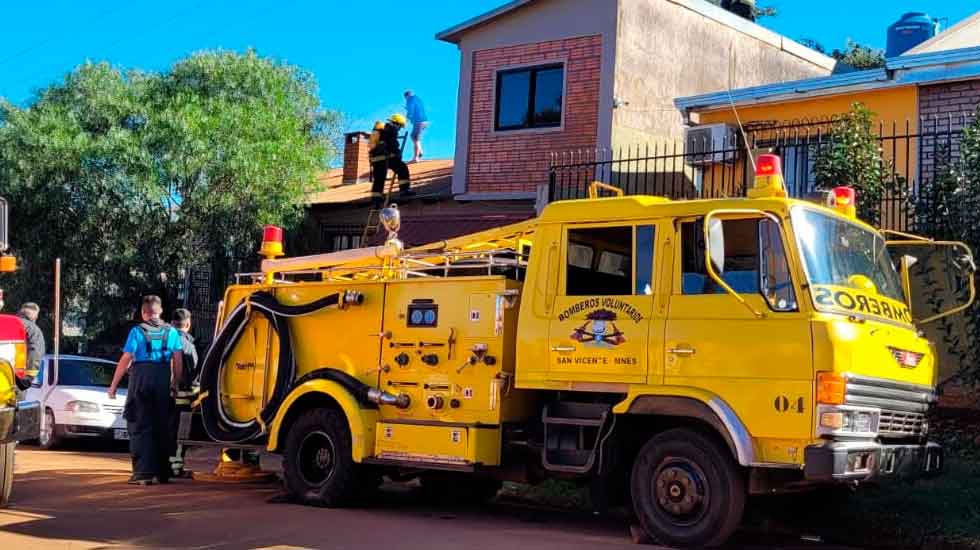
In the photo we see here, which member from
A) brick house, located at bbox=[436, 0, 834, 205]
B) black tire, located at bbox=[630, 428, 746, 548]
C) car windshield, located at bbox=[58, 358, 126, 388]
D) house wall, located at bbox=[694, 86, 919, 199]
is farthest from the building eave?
black tire, located at bbox=[630, 428, 746, 548]

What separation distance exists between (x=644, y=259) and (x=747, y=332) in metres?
1.07

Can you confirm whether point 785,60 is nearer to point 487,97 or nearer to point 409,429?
point 487,97

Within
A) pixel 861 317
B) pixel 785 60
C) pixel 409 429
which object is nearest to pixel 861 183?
pixel 861 317

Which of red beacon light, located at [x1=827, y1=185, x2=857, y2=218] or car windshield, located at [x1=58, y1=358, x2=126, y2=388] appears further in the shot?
car windshield, located at [x1=58, y1=358, x2=126, y2=388]

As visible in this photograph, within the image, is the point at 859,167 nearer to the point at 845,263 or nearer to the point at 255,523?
the point at 845,263

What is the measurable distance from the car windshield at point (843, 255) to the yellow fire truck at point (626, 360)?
2 cm

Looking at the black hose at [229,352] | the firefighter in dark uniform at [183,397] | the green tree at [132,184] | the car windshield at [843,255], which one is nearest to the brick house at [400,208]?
the green tree at [132,184]

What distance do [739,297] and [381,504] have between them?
14.4 feet

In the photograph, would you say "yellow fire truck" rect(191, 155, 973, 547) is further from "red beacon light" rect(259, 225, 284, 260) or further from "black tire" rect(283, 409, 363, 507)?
"red beacon light" rect(259, 225, 284, 260)

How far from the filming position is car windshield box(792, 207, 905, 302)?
7897 millimetres

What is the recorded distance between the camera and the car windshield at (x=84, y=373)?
52.1 feet

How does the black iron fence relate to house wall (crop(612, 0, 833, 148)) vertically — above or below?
below

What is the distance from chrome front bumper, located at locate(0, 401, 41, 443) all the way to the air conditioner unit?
31.4 feet

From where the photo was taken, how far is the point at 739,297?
7.80 meters
